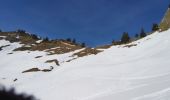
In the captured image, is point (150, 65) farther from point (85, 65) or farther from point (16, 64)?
point (16, 64)

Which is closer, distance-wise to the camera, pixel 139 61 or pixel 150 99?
pixel 150 99

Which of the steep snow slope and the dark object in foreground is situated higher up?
the steep snow slope

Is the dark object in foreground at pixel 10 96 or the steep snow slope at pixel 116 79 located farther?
the steep snow slope at pixel 116 79

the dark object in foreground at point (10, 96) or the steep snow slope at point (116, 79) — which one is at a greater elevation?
the steep snow slope at point (116, 79)

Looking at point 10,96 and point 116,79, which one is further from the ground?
point 116,79

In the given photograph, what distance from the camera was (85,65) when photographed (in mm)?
40938

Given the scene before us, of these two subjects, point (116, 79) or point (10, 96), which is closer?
point (10, 96)

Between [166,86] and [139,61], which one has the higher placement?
[139,61]

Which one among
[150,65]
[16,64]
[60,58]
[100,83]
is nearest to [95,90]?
[100,83]

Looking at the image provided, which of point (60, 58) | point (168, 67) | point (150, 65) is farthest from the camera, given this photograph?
point (60, 58)

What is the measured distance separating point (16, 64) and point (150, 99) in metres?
46.6

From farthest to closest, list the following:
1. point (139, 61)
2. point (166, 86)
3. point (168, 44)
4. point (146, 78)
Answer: point (168, 44) < point (139, 61) < point (146, 78) < point (166, 86)

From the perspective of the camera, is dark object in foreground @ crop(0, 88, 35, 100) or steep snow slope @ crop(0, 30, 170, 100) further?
steep snow slope @ crop(0, 30, 170, 100)

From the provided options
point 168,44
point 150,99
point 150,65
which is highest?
point 168,44
